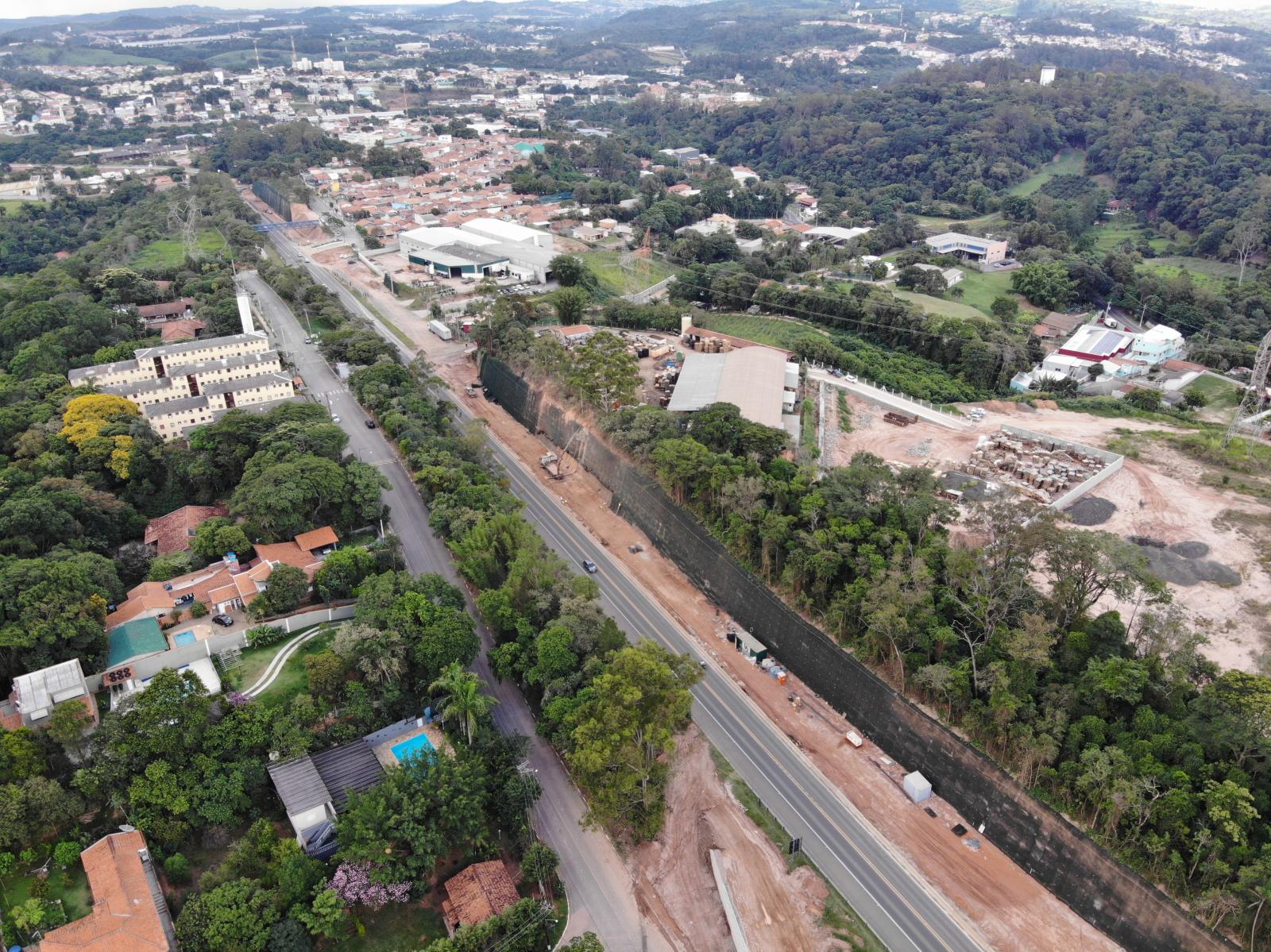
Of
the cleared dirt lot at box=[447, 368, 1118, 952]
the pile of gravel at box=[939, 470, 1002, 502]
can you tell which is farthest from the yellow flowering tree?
the pile of gravel at box=[939, 470, 1002, 502]

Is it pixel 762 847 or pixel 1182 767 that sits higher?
pixel 1182 767

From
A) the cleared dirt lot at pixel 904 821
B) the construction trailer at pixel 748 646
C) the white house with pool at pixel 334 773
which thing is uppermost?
the white house with pool at pixel 334 773

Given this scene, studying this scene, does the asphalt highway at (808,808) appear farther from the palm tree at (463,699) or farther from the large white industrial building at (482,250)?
the large white industrial building at (482,250)

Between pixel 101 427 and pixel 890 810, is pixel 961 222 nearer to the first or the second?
pixel 890 810

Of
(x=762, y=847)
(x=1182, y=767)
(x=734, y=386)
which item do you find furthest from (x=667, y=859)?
(x=734, y=386)

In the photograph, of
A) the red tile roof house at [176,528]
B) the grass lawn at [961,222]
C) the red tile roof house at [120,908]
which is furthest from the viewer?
the grass lawn at [961,222]

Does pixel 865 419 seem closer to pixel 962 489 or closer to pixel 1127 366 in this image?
pixel 962 489

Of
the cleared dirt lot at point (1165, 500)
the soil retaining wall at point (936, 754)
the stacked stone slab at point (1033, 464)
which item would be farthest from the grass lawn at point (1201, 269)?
the soil retaining wall at point (936, 754)

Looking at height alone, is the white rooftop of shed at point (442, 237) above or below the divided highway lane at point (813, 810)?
above
